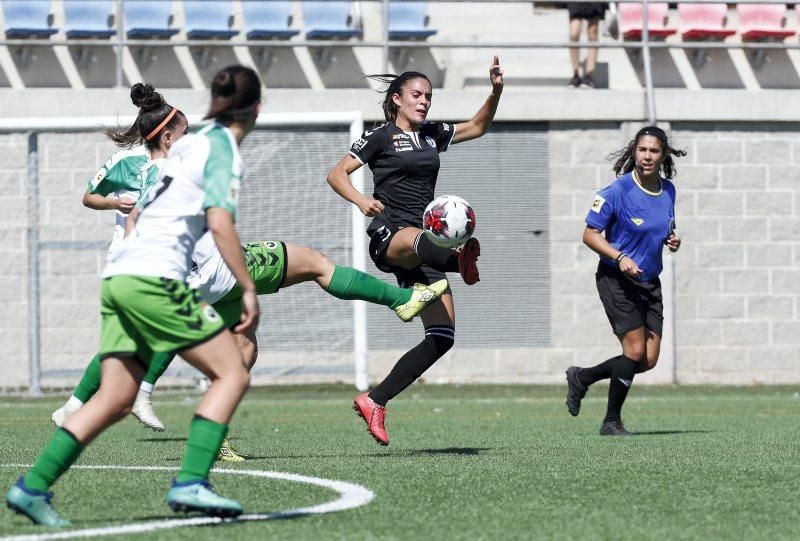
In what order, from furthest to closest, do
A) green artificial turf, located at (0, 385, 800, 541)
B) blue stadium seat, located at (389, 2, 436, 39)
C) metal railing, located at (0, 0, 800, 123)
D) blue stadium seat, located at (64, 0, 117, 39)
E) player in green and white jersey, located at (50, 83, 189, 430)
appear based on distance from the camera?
blue stadium seat, located at (389, 2, 436, 39), blue stadium seat, located at (64, 0, 117, 39), metal railing, located at (0, 0, 800, 123), player in green and white jersey, located at (50, 83, 189, 430), green artificial turf, located at (0, 385, 800, 541)

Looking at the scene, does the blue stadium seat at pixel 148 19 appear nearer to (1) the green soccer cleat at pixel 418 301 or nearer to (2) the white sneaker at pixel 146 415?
(2) the white sneaker at pixel 146 415

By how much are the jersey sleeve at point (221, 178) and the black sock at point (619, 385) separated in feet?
14.9

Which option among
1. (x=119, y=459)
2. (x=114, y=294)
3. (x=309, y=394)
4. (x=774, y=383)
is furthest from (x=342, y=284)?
(x=774, y=383)

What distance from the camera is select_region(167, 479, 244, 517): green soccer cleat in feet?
15.0

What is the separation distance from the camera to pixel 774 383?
1614cm

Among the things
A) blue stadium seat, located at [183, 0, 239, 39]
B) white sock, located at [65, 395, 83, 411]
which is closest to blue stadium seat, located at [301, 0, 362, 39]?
blue stadium seat, located at [183, 0, 239, 39]

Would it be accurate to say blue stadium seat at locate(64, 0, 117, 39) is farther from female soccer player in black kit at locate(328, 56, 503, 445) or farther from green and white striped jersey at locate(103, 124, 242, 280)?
green and white striped jersey at locate(103, 124, 242, 280)

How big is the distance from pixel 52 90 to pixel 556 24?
21.8 ft

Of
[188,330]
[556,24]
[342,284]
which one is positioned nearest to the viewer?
[188,330]

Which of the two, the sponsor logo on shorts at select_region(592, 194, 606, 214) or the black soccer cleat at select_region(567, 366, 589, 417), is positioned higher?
the sponsor logo on shorts at select_region(592, 194, 606, 214)

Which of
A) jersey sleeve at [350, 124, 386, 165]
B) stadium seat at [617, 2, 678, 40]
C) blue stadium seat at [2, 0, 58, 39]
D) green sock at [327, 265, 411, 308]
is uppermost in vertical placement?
stadium seat at [617, 2, 678, 40]

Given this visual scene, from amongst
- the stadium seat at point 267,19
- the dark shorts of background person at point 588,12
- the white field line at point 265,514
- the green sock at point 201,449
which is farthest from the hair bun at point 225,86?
the dark shorts of background person at point 588,12

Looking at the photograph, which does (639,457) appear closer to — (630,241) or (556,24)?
(630,241)

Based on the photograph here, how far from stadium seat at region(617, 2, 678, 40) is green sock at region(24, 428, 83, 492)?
1344 centimetres
